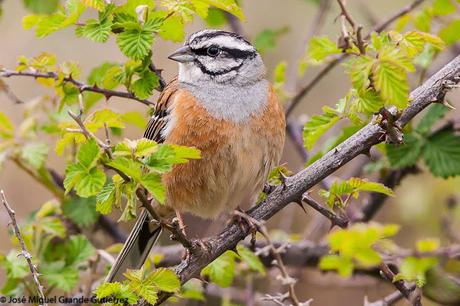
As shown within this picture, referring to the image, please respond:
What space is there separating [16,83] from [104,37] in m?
4.11

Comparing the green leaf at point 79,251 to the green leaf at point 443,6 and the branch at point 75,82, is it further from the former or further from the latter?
the green leaf at point 443,6

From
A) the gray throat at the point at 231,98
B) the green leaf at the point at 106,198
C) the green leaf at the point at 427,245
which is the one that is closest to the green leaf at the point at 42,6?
the gray throat at the point at 231,98

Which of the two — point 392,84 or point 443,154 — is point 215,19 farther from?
point 392,84

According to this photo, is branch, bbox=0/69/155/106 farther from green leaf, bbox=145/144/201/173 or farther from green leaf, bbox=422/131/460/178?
green leaf, bbox=422/131/460/178

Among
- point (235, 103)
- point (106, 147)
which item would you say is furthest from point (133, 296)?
point (235, 103)

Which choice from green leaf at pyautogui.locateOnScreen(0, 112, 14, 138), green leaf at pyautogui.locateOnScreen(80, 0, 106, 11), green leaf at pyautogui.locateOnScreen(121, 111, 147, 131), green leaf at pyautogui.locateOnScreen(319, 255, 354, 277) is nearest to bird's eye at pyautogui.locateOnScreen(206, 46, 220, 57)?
green leaf at pyautogui.locateOnScreen(121, 111, 147, 131)

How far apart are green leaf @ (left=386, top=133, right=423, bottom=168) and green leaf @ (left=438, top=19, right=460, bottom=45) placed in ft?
1.75

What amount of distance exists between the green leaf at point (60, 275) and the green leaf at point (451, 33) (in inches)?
87.6

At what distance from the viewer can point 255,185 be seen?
381 cm

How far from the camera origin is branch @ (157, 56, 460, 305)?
3104 millimetres

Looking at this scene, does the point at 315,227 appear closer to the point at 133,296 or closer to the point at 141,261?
the point at 141,261

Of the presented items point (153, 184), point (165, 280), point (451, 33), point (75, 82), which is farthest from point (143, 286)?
point (451, 33)

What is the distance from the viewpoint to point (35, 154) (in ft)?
13.8

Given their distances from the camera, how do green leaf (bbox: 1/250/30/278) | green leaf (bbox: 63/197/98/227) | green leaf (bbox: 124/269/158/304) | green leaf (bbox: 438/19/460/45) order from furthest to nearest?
green leaf (bbox: 63/197/98/227) → green leaf (bbox: 438/19/460/45) → green leaf (bbox: 1/250/30/278) → green leaf (bbox: 124/269/158/304)
